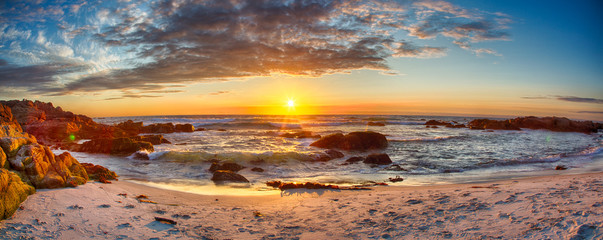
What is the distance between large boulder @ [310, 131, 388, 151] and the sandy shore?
11.0 m

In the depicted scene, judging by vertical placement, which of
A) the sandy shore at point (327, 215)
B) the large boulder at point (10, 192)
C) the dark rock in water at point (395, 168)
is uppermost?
the large boulder at point (10, 192)

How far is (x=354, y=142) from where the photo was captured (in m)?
17.8

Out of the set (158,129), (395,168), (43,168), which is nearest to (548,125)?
(395,168)

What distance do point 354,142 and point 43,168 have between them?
14688 mm

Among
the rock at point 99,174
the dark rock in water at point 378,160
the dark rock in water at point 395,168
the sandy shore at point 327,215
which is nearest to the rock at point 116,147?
the rock at point 99,174

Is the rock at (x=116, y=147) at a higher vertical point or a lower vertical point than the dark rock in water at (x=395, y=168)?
higher

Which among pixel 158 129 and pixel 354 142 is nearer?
pixel 354 142

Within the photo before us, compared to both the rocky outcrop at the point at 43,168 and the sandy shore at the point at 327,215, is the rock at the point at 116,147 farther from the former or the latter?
the sandy shore at the point at 327,215

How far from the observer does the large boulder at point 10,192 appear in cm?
396

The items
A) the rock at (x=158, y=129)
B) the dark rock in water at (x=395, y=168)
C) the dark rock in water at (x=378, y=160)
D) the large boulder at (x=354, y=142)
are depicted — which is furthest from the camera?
the rock at (x=158, y=129)

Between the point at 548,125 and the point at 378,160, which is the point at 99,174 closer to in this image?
the point at 378,160

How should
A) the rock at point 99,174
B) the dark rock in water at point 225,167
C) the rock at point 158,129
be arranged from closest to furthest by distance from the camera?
the rock at point 99,174
the dark rock in water at point 225,167
the rock at point 158,129

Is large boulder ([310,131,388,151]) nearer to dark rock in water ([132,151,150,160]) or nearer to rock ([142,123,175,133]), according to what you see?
dark rock in water ([132,151,150,160])

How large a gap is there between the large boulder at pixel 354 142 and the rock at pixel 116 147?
31.8 feet
